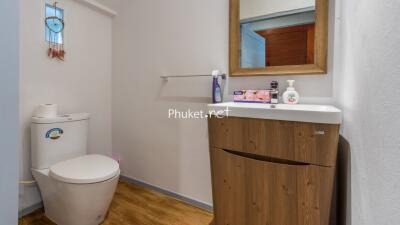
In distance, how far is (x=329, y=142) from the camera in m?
0.89

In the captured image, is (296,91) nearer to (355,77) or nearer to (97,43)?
(355,77)

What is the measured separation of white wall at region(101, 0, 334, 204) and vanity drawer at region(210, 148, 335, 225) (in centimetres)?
42

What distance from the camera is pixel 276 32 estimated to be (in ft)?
4.33

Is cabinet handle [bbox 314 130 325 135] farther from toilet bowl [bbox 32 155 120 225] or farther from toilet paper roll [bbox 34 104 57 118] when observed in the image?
toilet paper roll [bbox 34 104 57 118]

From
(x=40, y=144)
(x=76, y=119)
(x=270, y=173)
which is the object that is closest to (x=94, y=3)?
(x=76, y=119)

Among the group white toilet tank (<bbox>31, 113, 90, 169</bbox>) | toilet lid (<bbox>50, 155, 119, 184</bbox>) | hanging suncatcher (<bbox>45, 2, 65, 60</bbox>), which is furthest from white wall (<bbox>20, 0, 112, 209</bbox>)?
toilet lid (<bbox>50, 155, 119, 184</bbox>)

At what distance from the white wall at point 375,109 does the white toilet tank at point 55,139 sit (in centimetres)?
179

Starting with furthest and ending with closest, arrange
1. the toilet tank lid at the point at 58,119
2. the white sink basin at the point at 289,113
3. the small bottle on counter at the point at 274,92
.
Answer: the toilet tank lid at the point at 58,119
the small bottle on counter at the point at 274,92
the white sink basin at the point at 289,113

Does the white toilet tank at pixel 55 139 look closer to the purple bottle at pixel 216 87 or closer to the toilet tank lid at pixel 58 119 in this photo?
the toilet tank lid at pixel 58 119

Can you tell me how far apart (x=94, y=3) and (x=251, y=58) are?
5.09ft

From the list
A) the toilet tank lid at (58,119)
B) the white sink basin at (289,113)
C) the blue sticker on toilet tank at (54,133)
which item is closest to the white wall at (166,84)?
the white sink basin at (289,113)

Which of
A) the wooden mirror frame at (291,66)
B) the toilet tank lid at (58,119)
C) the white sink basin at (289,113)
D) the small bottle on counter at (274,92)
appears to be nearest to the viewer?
the white sink basin at (289,113)

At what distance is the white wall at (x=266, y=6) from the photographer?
1228 millimetres

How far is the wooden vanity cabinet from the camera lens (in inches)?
35.9
